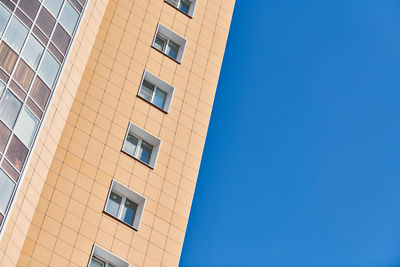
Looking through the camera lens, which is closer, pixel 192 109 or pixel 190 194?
pixel 190 194

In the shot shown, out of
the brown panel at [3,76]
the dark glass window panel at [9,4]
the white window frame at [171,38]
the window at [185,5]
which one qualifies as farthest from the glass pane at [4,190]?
the window at [185,5]

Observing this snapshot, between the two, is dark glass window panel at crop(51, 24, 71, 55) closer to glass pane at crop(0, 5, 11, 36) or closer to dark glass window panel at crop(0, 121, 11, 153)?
glass pane at crop(0, 5, 11, 36)

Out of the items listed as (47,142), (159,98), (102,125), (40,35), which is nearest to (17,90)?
(40,35)

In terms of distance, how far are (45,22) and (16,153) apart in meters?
5.01

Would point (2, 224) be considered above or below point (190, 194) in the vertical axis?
below

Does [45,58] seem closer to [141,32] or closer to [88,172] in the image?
[88,172]

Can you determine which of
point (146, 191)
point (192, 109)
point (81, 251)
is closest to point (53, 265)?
point (81, 251)

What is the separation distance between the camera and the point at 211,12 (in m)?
37.1

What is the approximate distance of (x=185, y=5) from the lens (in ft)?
121

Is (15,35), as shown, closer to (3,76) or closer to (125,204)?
(3,76)

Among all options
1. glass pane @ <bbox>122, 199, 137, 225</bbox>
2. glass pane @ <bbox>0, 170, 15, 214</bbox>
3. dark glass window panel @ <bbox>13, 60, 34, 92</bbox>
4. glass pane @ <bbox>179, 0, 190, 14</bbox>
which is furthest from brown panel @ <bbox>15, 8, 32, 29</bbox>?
glass pane @ <bbox>179, 0, 190, 14</bbox>

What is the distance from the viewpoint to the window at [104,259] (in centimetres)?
2708

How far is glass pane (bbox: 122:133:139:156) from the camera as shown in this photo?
30450mm

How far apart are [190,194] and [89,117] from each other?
5.21m
